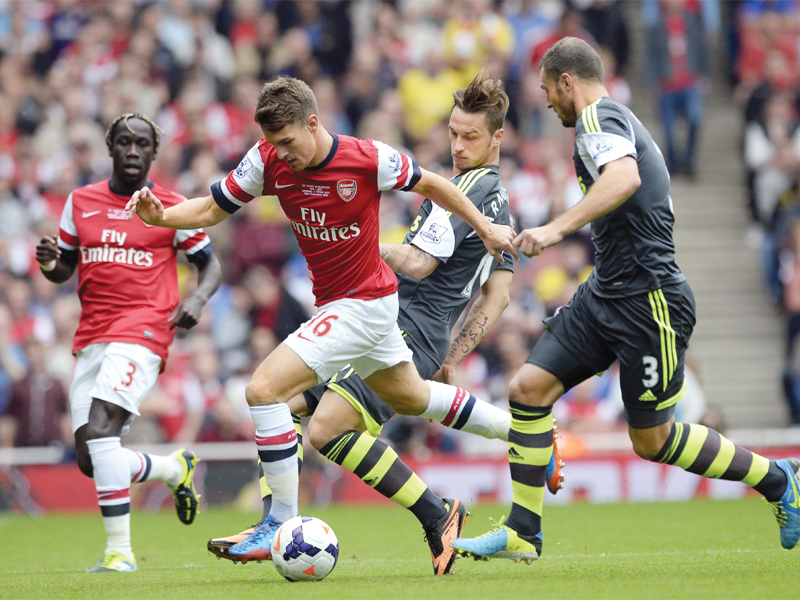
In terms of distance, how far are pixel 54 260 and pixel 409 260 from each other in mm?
2454

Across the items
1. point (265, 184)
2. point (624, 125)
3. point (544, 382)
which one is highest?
point (624, 125)

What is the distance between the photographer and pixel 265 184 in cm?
590

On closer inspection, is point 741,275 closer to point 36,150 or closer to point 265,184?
point 36,150

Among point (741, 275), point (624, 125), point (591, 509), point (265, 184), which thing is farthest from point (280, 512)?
point (741, 275)

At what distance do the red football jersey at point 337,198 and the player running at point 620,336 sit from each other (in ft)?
3.00

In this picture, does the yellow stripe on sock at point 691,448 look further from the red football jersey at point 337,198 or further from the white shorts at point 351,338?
the red football jersey at point 337,198

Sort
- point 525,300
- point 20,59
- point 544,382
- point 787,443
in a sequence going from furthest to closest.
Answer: point 20,59 < point 525,300 < point 787,443 < point 544,382

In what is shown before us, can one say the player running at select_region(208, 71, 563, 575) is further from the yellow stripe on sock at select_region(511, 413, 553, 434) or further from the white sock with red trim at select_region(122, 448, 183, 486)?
the white sock with red trim at select_region(122, 448, 183, 486)

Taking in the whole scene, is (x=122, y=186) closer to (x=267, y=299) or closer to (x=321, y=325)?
(x=321, y=325)

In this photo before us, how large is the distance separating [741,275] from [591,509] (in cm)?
604

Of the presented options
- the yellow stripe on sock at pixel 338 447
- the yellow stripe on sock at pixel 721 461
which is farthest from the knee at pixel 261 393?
the yellow stripe on sock at pixel 721 461

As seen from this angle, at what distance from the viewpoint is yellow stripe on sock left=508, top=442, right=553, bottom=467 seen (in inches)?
232

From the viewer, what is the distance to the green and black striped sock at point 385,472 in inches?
237

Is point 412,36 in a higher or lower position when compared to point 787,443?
higher
